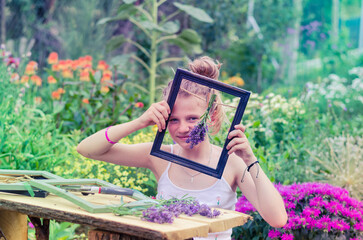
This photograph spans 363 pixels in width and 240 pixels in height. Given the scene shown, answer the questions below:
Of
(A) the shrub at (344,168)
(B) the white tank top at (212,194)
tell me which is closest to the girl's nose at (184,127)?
(B) the white tank top at (212,194)

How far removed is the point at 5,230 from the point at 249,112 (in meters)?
2.76

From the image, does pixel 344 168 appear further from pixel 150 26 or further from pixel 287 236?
pixel 150 26

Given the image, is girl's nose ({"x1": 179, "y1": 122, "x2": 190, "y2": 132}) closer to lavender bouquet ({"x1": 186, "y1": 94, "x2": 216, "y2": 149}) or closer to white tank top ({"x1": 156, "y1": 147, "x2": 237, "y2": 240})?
lavender bouquet ({"x1": 186, "y1": 94, "x2": 216, "y2": 149})

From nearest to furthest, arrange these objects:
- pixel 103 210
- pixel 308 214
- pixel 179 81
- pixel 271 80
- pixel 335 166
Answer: pixel 103 210 < pixel 179 81 < pixel 308 214 < pixel 335 166 < pixel 271 80

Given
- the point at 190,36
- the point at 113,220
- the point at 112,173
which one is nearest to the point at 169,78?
the point at 190,36

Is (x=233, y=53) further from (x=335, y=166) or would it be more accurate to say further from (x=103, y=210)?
(x=103, y=210)

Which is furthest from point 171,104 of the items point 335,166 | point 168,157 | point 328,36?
point 328,36

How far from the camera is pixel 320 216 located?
271 cm

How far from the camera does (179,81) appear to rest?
2.02 meters

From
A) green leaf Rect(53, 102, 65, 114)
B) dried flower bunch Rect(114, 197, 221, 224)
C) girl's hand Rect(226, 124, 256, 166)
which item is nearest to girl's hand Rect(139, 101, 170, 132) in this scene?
girl's hand Rect(226, 124, 256, 166)

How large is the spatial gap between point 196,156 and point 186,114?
1.07 ft

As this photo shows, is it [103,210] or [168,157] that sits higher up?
[168,157]

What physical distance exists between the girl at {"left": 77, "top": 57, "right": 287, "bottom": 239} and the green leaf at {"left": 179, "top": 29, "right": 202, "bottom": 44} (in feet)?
9.20

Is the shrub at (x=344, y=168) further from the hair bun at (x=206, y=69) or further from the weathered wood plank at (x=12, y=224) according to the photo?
the weathered wood plank at (x=12, y=224)
